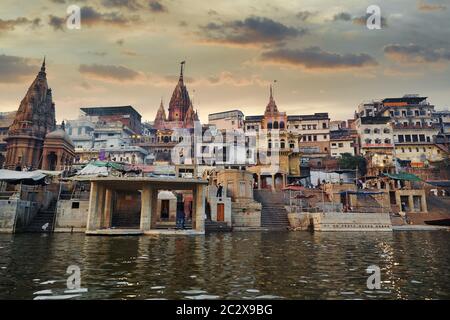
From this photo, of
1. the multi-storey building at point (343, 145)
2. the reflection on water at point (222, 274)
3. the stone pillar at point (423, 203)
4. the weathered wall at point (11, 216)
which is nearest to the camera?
the reflection on water at point (222, 274)

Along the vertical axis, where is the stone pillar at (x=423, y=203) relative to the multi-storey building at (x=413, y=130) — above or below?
below

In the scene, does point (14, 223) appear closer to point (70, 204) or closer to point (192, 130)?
point (70, 204)

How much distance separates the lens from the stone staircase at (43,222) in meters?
32.0

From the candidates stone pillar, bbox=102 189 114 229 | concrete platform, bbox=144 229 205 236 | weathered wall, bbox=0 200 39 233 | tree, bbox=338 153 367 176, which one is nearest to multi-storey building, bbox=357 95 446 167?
tree, bbox=338 153 367 176

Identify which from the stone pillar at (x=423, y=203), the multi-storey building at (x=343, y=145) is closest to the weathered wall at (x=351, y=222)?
the stone pillar at (x=423, y=203)

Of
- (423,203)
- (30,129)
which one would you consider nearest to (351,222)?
(423,203)

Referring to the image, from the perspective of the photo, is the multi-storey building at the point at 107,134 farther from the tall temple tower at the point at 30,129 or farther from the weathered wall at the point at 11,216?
the weathered wall at the point at 11,216

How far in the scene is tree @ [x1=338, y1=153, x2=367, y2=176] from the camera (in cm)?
6656

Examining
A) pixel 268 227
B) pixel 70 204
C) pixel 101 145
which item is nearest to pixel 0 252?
pixel 70 204

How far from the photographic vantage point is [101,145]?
80625 millimetres

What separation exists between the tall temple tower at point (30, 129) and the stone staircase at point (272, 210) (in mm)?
34555

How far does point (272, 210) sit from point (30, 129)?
127 feet

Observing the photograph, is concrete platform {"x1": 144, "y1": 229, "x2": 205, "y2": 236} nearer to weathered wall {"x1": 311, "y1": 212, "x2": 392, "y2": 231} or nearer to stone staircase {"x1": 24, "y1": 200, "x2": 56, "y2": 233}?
stone staircase {"x1": 24, "y1": 200, "x2": 56, "y2": 233}

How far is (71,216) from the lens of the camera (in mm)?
33906
